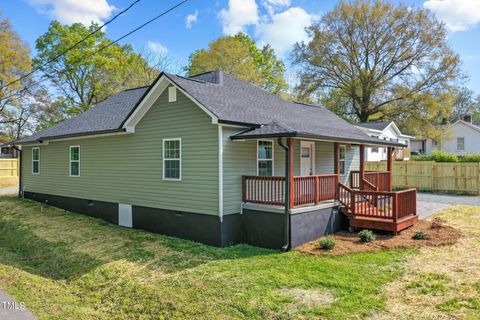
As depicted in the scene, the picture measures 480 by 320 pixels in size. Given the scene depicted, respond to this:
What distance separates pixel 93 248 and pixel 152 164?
293 cm

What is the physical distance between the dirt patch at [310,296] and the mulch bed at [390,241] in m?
2.14

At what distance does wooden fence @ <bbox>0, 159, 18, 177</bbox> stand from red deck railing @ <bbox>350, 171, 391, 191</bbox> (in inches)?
1027

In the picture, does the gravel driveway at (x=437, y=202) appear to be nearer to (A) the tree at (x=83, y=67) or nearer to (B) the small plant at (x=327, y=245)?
(B) the small plant at (x=327, y=245)

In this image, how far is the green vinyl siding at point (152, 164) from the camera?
9.21 meters

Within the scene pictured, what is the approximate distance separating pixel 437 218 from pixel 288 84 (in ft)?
106

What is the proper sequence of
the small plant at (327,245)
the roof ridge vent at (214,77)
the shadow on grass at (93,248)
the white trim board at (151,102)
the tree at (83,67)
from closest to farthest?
the shadow on grass at (93,248) < the small plant at (327,245) < the white trim board at (151,102) < the roof ridge vent at (214,77) < the tree at (83,67)

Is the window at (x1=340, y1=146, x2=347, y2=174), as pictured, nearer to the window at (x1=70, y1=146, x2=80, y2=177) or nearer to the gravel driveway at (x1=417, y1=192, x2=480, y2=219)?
the gravel driveway at (x1=417, y1=192, x2=480, y2=219)

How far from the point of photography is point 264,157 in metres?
10.1

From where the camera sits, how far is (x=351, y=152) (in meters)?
14.8

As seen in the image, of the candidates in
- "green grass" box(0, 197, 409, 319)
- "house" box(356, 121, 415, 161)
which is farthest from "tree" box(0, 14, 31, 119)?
"house" box(356, 121, 415, 161)

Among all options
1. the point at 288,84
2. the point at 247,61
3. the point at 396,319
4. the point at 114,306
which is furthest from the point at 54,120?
the point at 396,319

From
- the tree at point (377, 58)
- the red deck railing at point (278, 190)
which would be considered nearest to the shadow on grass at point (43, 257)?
the red deck railing at point (278, 190)

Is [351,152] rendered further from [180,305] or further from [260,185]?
[180,305]

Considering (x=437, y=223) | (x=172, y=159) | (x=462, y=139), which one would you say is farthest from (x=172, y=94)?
(x=462, y=139)
